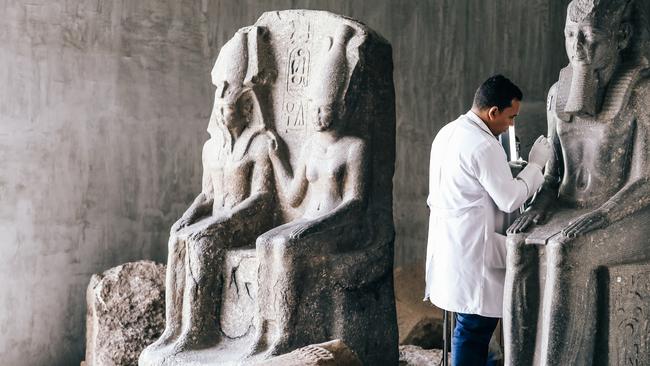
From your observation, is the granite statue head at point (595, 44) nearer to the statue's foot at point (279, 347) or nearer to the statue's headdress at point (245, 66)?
the statue's foot at point (279, 347)

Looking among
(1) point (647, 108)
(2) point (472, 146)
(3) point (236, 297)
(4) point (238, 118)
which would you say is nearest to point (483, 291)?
(2) point (472, 146)

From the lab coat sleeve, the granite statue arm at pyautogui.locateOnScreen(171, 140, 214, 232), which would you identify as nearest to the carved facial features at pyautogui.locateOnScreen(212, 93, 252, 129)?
the granite statue arm at pyautogui.locateOnScreen(171, 140, 214, 232)

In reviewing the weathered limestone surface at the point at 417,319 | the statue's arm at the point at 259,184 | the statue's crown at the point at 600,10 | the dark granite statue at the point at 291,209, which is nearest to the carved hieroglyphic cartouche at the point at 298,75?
the dark granite statue at the point at 291,209

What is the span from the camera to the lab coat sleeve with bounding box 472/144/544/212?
4.38 metres

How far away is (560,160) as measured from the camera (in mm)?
4758

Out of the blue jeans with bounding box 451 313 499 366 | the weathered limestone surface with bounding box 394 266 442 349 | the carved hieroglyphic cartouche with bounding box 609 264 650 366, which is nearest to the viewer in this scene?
the carved hieroglyphic cartouche with bounding box 609 264 650 366

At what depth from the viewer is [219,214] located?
569 cm

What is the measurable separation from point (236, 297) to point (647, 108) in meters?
2.45

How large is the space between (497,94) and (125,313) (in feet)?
10.6

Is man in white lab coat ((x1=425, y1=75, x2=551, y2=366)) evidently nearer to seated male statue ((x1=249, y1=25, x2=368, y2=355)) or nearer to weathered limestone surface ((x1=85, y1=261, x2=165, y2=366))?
seated male statue ((x1=249, y1=25, x2=368, y2=355))

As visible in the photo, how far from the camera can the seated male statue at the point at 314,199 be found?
5.04 m

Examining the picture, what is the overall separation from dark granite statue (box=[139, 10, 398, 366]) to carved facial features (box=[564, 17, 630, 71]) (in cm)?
132

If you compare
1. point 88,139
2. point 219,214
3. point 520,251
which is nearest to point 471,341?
point 520,251

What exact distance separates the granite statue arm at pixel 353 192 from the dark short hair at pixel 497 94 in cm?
89
